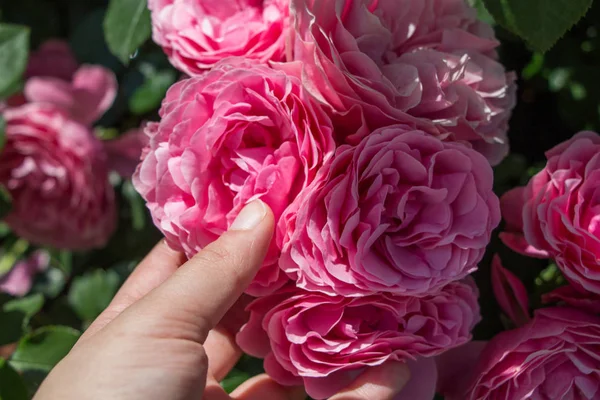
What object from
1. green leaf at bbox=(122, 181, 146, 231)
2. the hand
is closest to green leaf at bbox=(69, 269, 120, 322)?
green leaf at bbox=(122, 181, 146, 231)

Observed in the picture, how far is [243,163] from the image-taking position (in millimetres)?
695

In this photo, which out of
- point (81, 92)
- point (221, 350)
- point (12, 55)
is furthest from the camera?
point (81, 92)

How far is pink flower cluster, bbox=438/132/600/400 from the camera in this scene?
0.72m

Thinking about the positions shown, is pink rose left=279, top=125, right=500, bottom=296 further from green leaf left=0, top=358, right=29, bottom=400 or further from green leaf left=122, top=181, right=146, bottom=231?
green leaf left=122, top=181, right=146, bottom=231

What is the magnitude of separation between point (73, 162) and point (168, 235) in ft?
2.02

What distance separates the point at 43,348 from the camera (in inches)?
41.8

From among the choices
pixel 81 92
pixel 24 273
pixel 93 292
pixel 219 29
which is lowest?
pixel 24 273

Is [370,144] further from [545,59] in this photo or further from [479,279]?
[545,59]

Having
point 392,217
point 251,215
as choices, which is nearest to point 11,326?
point 251,215

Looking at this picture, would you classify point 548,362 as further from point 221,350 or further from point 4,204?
point 4,204

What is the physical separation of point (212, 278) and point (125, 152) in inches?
27.3

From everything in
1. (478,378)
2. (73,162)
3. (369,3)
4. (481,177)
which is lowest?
(73,162)

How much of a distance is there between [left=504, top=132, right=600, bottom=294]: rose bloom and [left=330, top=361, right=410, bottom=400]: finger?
0.23m

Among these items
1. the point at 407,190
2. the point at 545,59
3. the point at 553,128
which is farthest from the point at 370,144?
the point at 553,128
